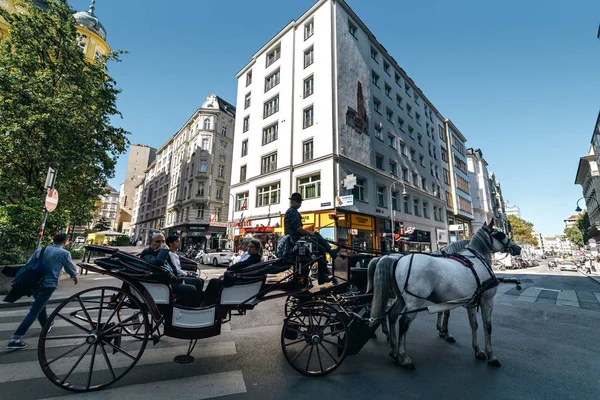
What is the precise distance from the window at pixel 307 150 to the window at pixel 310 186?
1622 millimetres

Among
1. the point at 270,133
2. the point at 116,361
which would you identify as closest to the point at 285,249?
the point at 116,361

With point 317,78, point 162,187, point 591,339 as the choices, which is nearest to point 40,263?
point 591,339

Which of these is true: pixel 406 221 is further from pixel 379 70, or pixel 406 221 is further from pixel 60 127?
pixel 60 127

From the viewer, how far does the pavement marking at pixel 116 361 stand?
3.25 meters

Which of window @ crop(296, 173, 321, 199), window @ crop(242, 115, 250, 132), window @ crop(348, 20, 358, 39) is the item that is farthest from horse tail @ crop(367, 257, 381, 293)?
window @ crop(242, 115, 250, 132)

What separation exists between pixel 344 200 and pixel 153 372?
15.2m

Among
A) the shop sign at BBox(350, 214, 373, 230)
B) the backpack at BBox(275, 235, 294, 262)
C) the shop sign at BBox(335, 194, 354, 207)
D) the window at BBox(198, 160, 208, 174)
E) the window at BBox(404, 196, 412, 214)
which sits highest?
the window at BBox(198, 160, 208, 174)

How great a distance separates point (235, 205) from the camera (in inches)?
1056

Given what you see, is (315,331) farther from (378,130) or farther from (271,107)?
(271,107)

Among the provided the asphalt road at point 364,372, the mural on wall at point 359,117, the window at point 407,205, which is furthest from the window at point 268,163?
the asphalt road at point 364,372

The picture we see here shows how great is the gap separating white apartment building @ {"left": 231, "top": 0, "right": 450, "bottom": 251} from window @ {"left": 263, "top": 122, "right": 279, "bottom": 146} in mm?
105

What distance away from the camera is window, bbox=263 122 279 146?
78.8 ft

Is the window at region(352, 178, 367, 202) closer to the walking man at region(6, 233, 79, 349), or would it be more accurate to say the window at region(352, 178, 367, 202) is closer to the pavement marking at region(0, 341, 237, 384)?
the pavement marking at region(0, 341, 237, 384)

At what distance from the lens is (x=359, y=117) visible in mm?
22141
